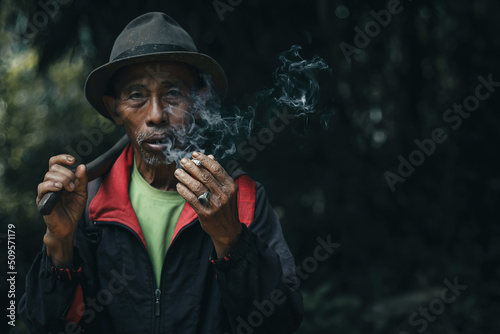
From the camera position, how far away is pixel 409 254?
188 inches

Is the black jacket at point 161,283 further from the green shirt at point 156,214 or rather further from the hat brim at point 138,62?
the hat brim at point 138,62

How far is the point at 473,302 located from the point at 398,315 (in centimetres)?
63

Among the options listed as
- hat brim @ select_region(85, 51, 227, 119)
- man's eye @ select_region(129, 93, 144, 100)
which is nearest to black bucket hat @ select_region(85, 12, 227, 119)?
hat brim @ select_region(85, 51, 227, 119)

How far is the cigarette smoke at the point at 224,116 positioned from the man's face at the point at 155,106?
0.02 m

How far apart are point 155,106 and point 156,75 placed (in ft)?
0.43

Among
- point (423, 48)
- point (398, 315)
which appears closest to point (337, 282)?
point (398, 315)

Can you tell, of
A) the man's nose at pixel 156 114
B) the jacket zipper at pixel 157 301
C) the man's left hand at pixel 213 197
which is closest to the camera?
the man's left hand at pixel 213 197

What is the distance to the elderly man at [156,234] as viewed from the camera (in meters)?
1.86

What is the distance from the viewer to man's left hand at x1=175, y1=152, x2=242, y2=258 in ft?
5.96

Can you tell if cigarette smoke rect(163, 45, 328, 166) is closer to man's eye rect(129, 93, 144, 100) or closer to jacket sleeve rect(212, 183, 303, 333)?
man's eye rect(129, 93, 144, 100)

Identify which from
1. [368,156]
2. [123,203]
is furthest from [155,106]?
[368,156]

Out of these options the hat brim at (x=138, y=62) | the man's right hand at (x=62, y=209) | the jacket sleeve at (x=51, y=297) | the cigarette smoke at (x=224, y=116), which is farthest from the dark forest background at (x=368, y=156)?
the jacket sleeve at (x=51, y=297)

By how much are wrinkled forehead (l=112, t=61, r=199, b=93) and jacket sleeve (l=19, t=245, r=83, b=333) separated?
0.72 meters

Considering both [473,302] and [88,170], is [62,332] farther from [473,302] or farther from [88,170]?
[473,302]
